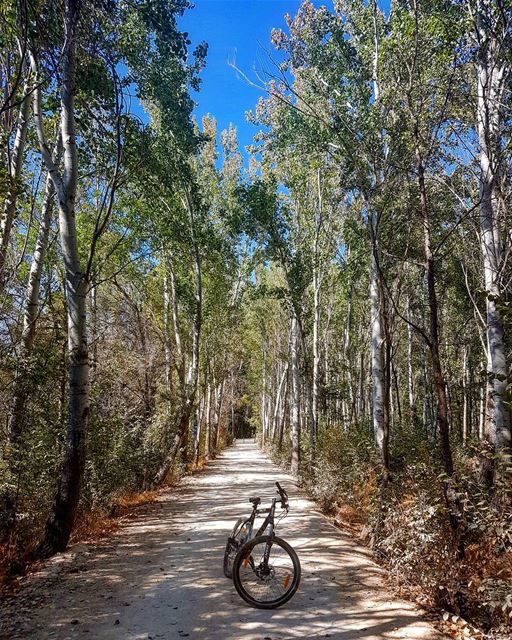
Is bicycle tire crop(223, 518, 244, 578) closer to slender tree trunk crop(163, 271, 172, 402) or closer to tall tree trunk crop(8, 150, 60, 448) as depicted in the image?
tall tree trunk crop(8, 150, 60, 448)

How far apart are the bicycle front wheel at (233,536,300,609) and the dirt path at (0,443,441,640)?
132mm

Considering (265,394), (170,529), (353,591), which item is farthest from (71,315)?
(265,394)

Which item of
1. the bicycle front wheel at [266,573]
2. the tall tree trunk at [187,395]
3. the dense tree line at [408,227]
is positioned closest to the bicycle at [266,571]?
the bicycle front wheel at [266,573]

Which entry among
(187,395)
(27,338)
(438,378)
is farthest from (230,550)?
(187,395)

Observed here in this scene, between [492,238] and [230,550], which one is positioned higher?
[492,238]

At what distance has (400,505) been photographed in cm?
614

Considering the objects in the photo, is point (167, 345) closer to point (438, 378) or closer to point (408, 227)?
point (408, 227)

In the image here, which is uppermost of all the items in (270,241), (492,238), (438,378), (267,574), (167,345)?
(270,241)

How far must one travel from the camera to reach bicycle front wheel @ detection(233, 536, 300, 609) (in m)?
4.64

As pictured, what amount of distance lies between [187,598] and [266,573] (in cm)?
94

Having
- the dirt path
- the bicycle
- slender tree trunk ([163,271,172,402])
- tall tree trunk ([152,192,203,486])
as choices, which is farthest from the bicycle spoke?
slender tree trunk ([163,271,172,402])

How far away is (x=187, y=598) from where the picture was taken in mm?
4906

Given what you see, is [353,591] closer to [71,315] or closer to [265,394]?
[71,315]

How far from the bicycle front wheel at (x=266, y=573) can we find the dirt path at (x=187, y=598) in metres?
0.13
